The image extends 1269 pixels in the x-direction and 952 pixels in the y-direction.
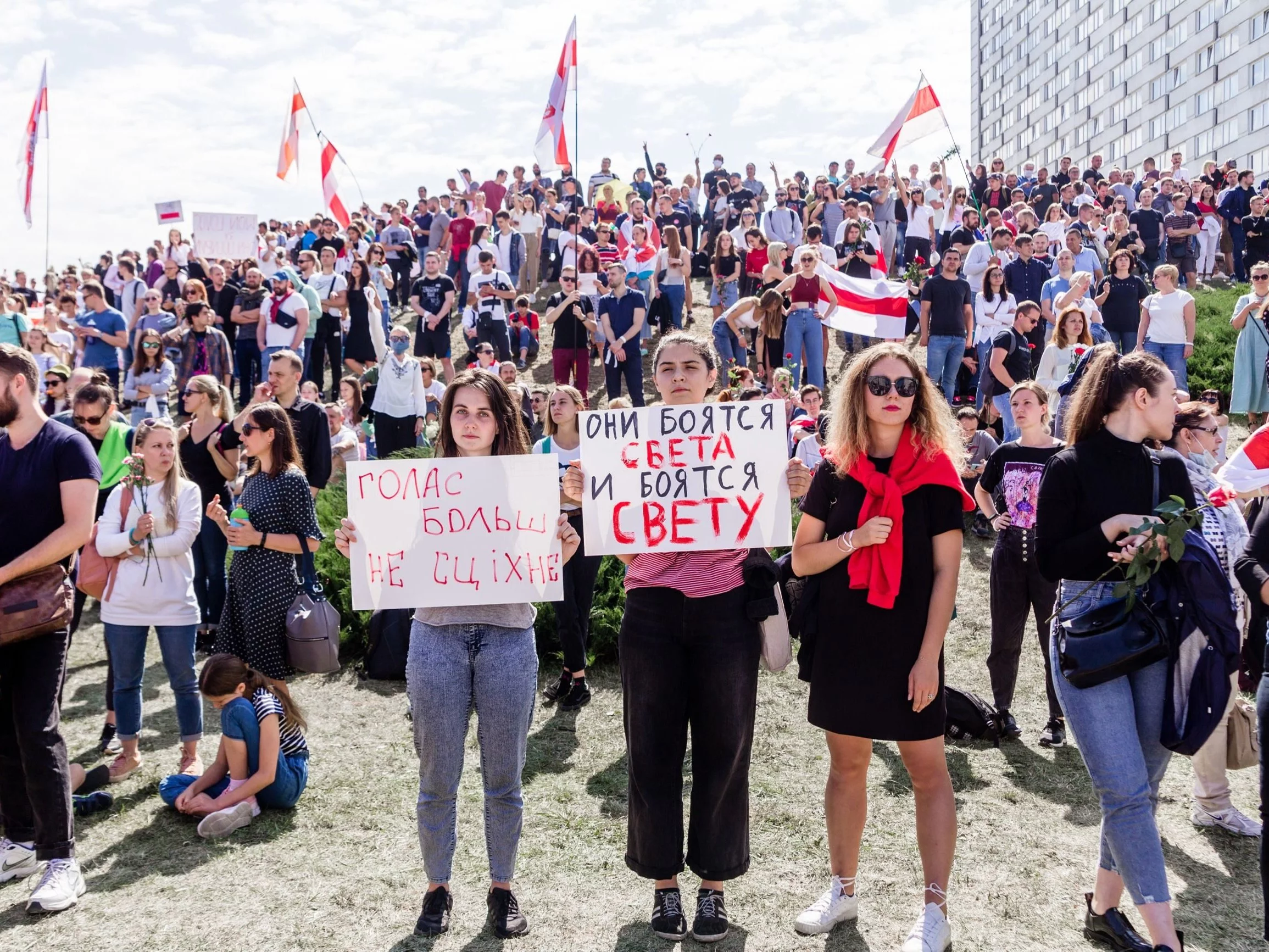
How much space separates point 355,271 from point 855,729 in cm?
1167

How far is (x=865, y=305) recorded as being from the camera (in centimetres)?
1349

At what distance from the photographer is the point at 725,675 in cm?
396

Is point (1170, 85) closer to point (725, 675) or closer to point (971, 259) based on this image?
point (971, 259)

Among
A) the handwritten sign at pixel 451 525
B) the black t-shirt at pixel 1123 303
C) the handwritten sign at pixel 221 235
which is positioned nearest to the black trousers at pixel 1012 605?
the handwritten sign at pixel 451 525

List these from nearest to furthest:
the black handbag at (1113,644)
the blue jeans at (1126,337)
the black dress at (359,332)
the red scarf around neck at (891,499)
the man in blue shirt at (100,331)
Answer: the black handbag at (1113,644)
the red scarf around neck at (891,499)
the blue jeans at (1126,337)
the man in blue shirt at (100,331)
the black dress at (359,332)

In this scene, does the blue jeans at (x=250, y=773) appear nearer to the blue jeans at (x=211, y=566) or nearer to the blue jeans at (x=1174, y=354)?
the blue jeans at (x=211, y=566)

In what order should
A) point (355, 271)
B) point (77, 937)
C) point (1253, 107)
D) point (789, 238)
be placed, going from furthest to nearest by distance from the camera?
point (1253, 107) < point (789, 238) < point (355, 271) < point (77, 937)

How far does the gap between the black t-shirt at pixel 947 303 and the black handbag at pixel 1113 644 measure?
361 inches

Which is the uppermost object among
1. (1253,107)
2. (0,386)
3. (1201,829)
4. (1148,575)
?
(1253,107)

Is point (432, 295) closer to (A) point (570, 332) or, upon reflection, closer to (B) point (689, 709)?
(A) point (570, 332)

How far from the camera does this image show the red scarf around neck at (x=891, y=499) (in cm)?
381

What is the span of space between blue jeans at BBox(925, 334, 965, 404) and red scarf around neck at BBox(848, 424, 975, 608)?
9016 mm

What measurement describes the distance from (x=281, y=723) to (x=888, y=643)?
11.3 ft

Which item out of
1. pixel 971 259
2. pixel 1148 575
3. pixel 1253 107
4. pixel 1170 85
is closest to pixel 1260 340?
pixel 971 259
